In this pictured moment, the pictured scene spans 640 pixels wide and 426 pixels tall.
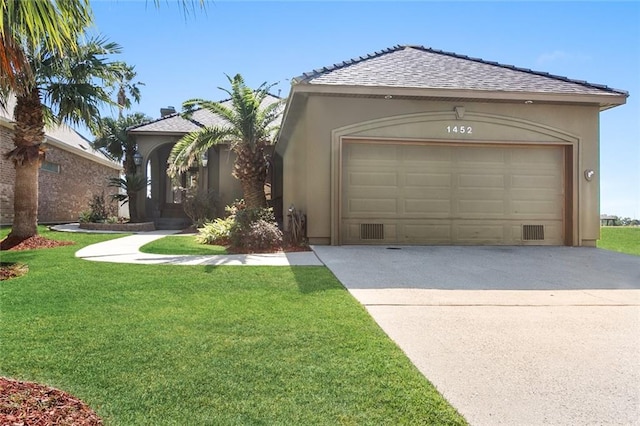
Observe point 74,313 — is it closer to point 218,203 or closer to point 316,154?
point 316,154

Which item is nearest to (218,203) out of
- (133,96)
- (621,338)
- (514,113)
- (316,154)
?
(316,154)

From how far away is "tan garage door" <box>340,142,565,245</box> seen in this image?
9.80 m

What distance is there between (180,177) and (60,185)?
660 centimetres

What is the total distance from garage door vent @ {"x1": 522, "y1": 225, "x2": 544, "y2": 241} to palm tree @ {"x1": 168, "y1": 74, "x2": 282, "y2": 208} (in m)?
7.40

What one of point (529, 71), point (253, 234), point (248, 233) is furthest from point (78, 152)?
point (529, 71)

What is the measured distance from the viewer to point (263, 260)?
7.60 metres

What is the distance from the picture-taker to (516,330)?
376 centimetres

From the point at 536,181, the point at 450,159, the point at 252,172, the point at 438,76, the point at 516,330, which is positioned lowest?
the point at 516,330

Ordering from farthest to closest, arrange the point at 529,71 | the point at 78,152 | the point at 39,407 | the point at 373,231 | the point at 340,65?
the point at 78,152 < the point at 529,71 < the point at 340,65 < the point at 373,231 < the point at 39,407

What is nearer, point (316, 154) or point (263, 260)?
point (263, 260)

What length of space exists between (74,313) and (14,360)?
1.20 metres

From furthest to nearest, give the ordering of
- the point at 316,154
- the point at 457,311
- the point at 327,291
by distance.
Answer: the point at 316,154, the point at 327,291, the point at 457,311

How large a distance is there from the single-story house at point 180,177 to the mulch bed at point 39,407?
538 inches

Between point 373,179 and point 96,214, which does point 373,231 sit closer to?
point 373,179
